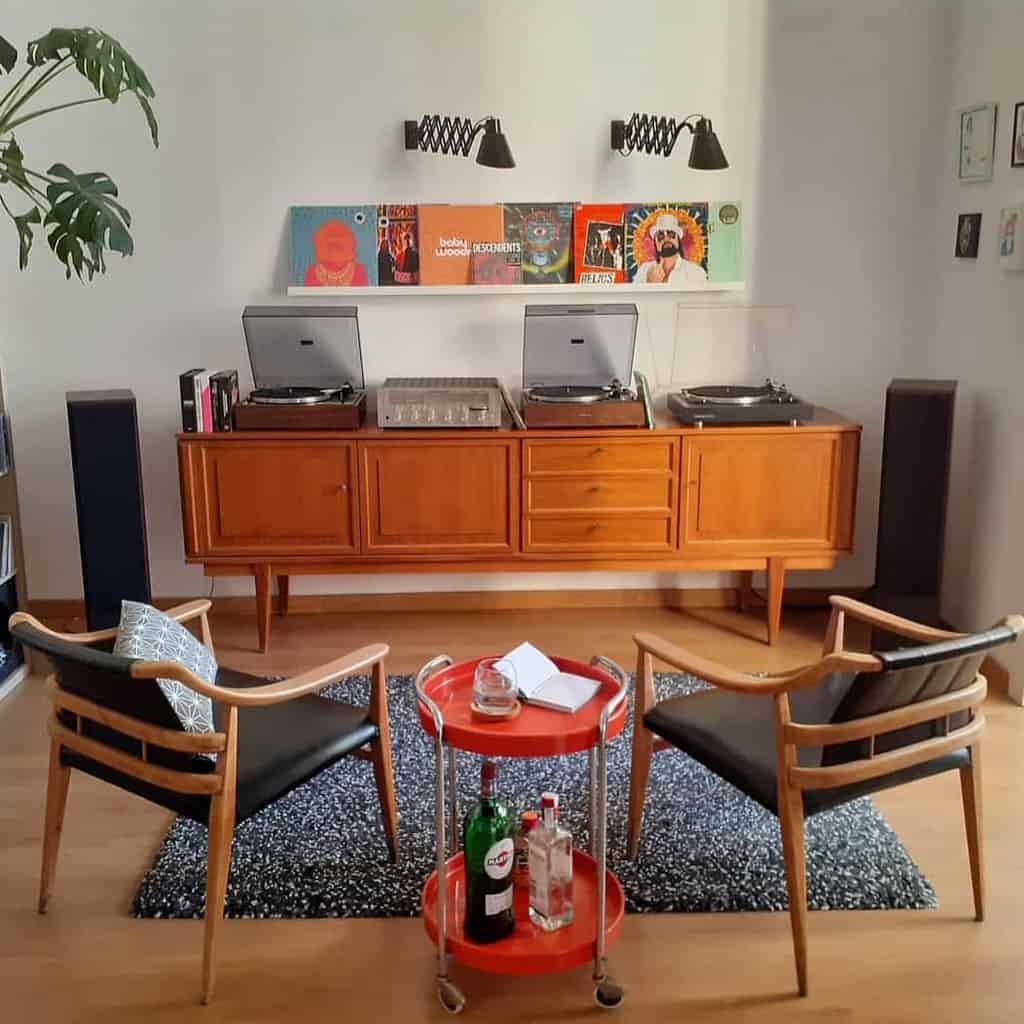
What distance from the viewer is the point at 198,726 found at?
193 centimetres

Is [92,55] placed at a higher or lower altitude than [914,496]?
higher

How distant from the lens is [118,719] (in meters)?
1.94

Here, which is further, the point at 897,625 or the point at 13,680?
the point at 13,680

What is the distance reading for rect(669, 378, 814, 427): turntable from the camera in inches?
135

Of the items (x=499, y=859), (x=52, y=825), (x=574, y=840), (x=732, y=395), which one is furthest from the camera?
(x=732, y=395)

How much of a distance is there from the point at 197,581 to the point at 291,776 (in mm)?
1956

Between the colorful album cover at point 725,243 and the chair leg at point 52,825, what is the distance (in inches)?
99.6

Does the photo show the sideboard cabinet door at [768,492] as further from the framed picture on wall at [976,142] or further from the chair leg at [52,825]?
the chair leg at [52,825]

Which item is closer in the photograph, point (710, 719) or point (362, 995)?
point (362, 995)

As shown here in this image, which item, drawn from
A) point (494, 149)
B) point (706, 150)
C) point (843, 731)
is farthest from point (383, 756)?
point (706, 150)

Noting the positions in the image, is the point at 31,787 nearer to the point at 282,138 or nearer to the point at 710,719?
the point at 710,719

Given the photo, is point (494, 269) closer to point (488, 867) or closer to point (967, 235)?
point (967, 235)

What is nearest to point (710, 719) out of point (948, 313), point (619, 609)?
point (619, 609)

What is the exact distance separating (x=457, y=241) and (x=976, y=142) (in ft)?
5.34
